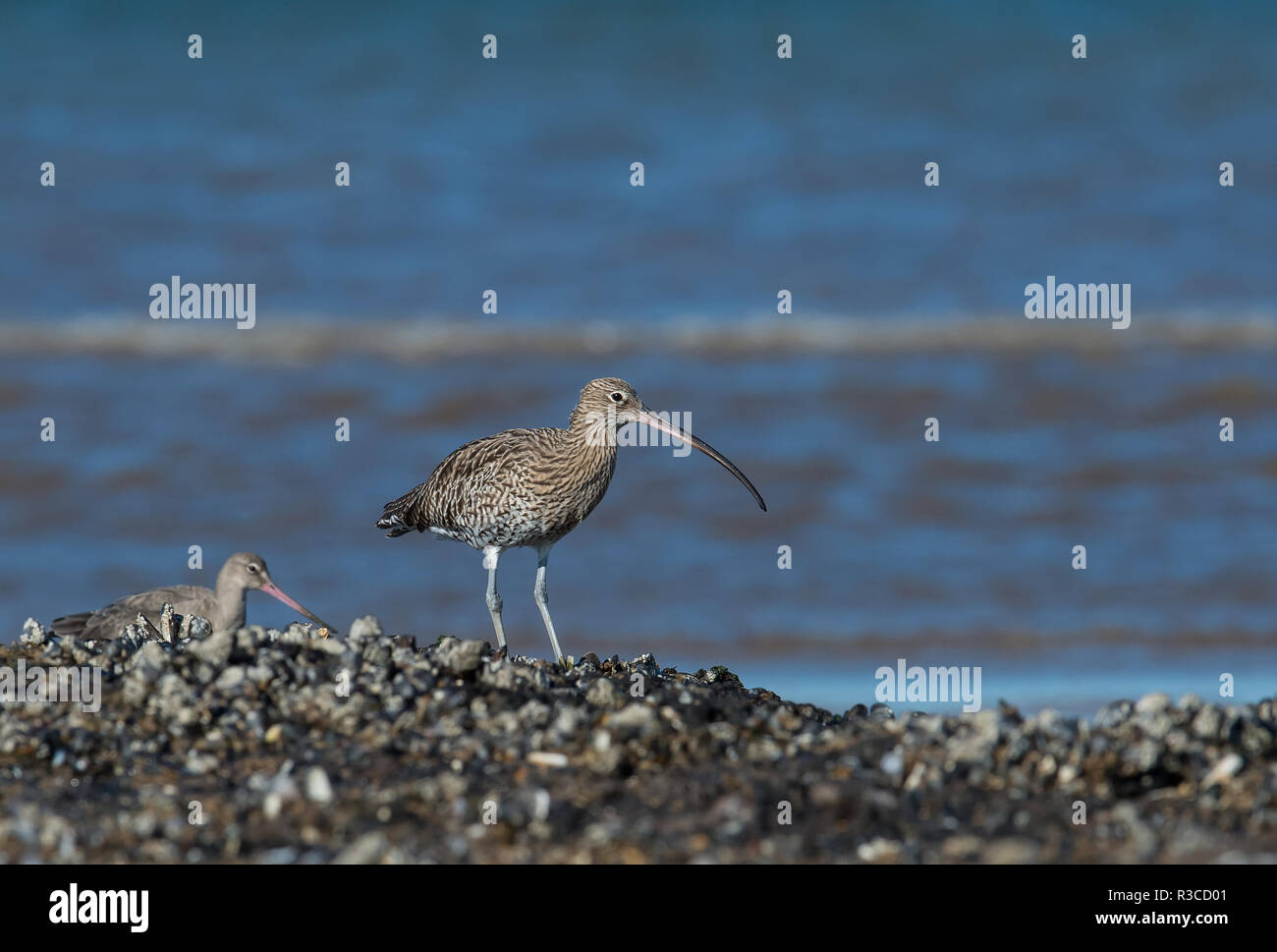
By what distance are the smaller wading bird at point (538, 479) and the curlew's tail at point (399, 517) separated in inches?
23.1

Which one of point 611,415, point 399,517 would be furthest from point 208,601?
point 611,415

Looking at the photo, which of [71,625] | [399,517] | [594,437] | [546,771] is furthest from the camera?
[399,517]

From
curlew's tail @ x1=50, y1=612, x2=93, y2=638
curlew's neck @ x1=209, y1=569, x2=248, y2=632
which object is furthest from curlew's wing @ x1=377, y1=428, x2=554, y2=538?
curlew's tail @ x1=50, y1=612, x2=93, y2=638

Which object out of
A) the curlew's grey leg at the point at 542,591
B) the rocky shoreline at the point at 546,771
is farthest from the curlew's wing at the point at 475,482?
the rocky shoreline at the point at 546,771

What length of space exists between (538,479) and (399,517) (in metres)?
1.72

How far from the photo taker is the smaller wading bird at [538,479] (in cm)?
949

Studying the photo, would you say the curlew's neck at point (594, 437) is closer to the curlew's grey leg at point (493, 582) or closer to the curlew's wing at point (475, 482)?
the curlew's wing at point (475, 482)

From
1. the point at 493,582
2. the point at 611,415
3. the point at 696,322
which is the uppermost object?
the point at 696,322

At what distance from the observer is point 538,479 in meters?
9.48

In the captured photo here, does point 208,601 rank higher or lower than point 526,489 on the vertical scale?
lower

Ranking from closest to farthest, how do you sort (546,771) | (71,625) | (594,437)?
(546,771), (71,625), (594,437)

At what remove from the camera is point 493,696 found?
6.31 m

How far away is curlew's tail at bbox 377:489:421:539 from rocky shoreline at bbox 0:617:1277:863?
378 centimetres

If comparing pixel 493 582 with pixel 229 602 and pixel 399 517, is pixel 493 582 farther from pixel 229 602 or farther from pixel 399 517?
pixel 229 602
